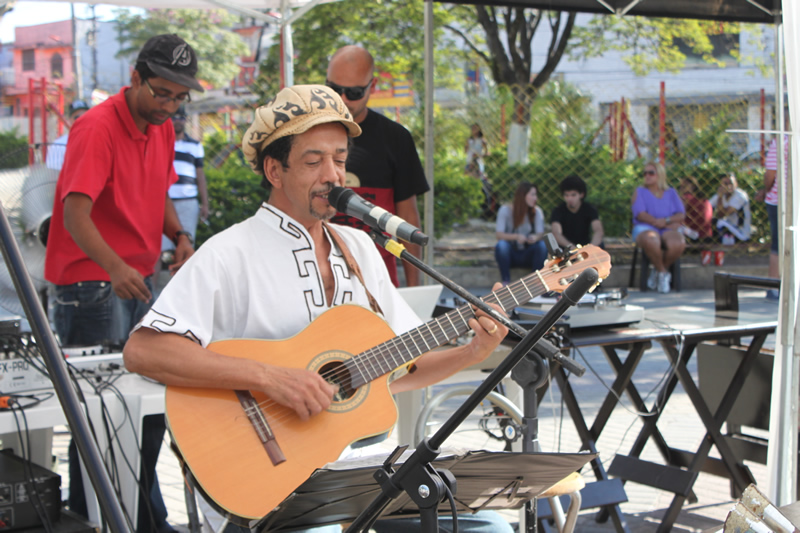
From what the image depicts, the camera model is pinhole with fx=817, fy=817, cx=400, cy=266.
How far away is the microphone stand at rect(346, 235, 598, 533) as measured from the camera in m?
1.32

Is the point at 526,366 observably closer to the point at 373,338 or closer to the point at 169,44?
the point at 373,338

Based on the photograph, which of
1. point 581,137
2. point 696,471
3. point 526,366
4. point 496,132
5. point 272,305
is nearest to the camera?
point 526,366

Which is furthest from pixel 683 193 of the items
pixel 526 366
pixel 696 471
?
pixel 526 366

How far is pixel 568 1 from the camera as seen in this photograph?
4.56m

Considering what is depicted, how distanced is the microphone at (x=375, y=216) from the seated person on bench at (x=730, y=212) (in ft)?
31.5

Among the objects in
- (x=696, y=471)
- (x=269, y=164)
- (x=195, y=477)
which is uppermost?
(x=269, y=164)

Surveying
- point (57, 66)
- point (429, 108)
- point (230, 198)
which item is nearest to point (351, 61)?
point (429, 108)

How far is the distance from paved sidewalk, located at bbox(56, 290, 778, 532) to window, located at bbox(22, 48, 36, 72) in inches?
631

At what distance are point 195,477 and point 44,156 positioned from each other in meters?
2.37

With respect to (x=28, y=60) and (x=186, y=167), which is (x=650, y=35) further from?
(x=28, y=60)

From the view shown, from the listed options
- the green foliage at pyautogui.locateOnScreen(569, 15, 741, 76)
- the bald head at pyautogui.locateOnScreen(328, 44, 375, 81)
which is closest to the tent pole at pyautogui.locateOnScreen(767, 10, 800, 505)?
the bald head at pyautogui.locateOnScreen(328, 44, 375, 81)

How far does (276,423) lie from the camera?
2.25 meters

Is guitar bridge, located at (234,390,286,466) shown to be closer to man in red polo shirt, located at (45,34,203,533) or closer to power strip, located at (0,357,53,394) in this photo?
power strip, located at (0,357,53,394)

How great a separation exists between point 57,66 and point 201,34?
10.6ft
